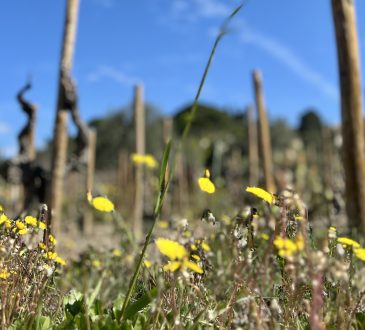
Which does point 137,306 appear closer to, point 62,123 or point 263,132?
point 62,123

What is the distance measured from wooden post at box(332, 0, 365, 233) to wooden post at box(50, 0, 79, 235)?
9.19ft

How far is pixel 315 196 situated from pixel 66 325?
1167cm

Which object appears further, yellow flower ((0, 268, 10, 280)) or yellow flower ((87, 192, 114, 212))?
yellow flower ((0, 268, 10, 280))

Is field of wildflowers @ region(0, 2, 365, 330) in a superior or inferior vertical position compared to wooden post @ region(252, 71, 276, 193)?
inferior

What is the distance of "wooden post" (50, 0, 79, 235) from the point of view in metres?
5.94

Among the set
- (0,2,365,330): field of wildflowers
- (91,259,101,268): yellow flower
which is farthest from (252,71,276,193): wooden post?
(0,2,365,330): field of wildflowers

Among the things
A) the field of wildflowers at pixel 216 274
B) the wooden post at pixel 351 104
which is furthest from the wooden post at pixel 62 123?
the field of wildflowers at pixel 216 274

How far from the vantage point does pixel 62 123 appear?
19.8 ft

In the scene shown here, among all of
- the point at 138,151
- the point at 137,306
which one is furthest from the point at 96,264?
the point at 138,151

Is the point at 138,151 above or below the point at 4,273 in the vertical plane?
above

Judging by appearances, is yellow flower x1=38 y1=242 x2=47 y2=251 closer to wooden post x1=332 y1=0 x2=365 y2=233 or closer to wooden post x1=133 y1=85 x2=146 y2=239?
wooden post x1=332 y1=0 x2=365 y2=233

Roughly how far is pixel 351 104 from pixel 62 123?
3069mm

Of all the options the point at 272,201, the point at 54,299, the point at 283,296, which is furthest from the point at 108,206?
the point at 54,299

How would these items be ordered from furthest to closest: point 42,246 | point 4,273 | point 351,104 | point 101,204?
point 351,104, point 42,246, point 4,273, point 101,204
